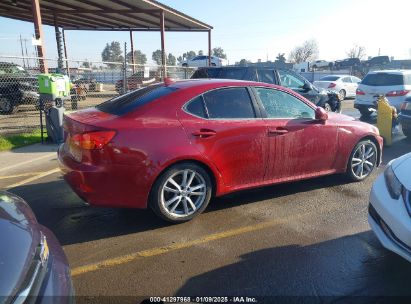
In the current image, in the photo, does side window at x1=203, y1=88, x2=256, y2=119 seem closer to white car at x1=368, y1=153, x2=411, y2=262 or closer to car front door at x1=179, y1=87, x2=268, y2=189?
car front door at x1=179, y1=87, x2=268, y2=189

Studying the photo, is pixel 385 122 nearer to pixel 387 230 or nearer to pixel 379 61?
pixel 387 230

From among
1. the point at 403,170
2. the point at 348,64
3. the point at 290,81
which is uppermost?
the point at 348,64

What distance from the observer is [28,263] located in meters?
1.87

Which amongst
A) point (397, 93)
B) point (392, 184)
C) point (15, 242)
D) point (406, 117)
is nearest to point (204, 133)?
point (392, 184)

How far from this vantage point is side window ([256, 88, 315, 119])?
4.55 metres

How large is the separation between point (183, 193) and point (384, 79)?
10350mm

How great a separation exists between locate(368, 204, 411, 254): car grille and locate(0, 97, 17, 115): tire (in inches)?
500

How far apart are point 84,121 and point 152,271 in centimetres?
172

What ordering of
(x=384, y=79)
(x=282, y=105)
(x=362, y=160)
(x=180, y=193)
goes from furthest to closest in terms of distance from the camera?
(x=384, y=79)
(x=362, y=160)
(x=282, y=105)
(x=180, y=193)

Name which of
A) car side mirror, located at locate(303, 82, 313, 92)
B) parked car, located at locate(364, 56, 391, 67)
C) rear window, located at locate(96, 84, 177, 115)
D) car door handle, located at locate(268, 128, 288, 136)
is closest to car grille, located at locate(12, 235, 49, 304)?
rear window, located at locate(96, 84, 177, 115)

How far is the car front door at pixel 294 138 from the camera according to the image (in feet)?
14.7

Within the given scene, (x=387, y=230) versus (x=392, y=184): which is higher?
(x=392, y=184)

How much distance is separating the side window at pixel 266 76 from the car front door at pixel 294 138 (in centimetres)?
463

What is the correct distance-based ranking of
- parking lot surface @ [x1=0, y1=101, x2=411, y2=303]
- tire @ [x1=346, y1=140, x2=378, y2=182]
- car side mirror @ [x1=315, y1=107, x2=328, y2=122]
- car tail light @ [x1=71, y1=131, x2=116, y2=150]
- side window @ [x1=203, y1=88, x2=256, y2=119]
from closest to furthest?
1. parking lot surface @ [x1=0, y1=101, x2=411, y2=303]
2. car tail light @ [x1=71, y1=131, x2=116, y2=150]
3. side window @ [x1=203, y1=88, x2=256, y2=119]
4. car side mirror @ [x1=315, y1=107, x2=328, y2=122]
5. tire @ [x1=346, y1=140, x2=378, y2=182]
